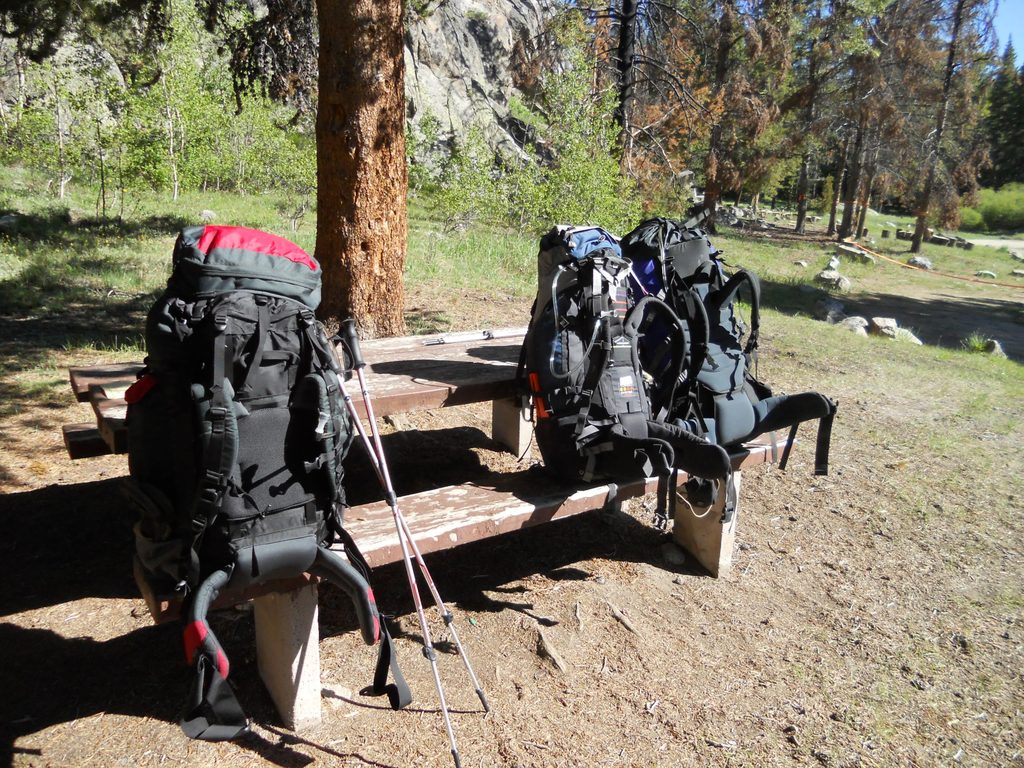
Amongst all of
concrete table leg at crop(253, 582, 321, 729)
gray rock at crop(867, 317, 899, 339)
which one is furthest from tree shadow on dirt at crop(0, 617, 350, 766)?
gray rock at crop(867, 317, 899, 339)

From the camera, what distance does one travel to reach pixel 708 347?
371cm

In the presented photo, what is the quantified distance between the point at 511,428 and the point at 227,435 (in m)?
3.26

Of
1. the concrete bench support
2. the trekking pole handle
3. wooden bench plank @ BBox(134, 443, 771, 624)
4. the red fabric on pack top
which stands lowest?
the concrete bench support

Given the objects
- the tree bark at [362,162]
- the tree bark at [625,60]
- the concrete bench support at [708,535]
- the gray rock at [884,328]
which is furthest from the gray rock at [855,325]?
the tree bark at [362,162]

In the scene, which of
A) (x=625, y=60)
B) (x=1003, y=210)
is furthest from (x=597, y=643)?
(x=1003, y=210)

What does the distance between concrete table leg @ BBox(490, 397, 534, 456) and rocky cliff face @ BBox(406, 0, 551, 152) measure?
26.2m

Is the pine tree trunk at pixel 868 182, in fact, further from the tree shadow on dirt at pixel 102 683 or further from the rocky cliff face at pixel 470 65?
the tree shadow on dirt at pixel 102 683

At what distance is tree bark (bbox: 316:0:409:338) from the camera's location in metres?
4.89

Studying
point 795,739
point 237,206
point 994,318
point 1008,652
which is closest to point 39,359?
point 795,739

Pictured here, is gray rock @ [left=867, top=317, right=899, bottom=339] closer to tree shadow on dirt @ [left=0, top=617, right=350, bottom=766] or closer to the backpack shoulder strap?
tree shadow on dirt @ [left=0, top=617, right=350, bottom=766]

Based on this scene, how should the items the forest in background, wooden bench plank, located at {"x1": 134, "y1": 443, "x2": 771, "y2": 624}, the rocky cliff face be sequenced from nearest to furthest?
wooden bench plank, located at {"x1": 134, "y1": 443, "x2": 771, "y2": 624} < the forest in background < the rocky cliff face

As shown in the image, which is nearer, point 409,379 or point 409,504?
point 409,504

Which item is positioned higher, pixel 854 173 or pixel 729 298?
pixel 854 173

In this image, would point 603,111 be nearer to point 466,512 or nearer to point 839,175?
point 466,512
